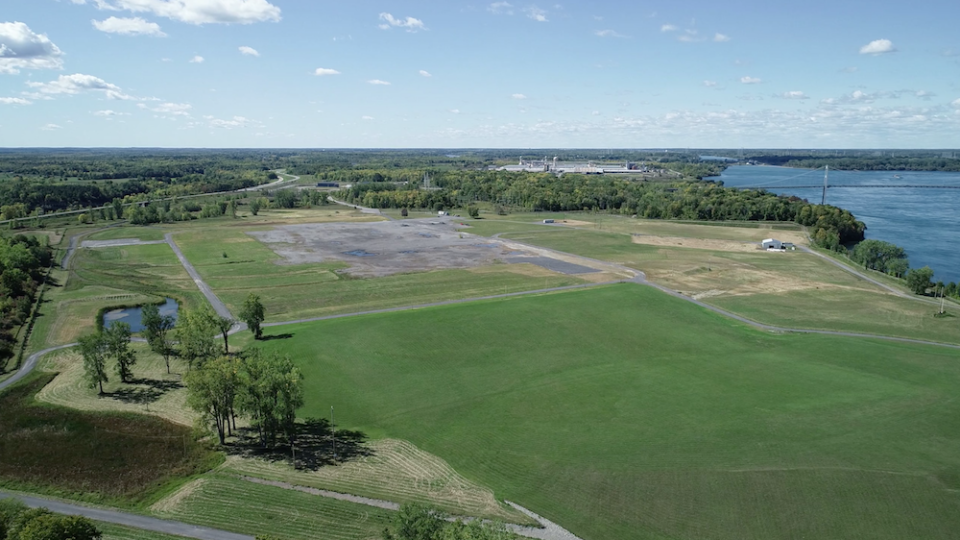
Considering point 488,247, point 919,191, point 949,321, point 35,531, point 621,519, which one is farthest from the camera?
point 919,191

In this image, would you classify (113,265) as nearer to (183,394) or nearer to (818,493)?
(183,394)

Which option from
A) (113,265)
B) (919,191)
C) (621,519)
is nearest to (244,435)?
(621,519)

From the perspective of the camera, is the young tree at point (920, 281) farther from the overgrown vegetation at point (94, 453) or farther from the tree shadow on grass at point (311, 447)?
the overgrown vegetation at point (94, 453)

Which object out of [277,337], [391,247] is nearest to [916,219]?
[391,247]

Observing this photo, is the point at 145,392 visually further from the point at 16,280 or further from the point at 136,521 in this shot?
the point at 16,280

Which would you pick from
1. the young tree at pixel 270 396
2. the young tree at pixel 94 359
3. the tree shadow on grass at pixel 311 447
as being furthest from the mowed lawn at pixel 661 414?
the young tree at pixel 94 359

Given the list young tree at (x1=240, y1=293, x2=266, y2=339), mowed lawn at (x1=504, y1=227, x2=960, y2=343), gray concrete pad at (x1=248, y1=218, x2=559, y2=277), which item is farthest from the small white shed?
young tree at (x1=240, y1=293, x2=266, y2=339)

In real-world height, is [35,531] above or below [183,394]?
above
